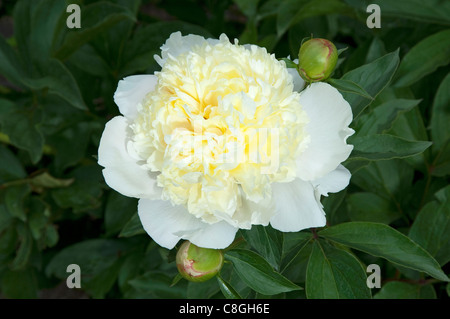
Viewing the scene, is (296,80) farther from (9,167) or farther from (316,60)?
(9,167)

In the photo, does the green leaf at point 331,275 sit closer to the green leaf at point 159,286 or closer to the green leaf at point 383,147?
the green leaf at point 383,147

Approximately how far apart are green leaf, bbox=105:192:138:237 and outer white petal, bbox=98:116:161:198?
0.56 meters

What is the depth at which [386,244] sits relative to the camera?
75 centimetres

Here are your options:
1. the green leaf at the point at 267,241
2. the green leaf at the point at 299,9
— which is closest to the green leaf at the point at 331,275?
the green leaf at the point at 267,241

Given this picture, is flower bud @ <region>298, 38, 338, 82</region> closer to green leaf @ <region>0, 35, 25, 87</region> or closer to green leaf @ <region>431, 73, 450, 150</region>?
green leaf @ <region>431, 73, 450, 150</region>

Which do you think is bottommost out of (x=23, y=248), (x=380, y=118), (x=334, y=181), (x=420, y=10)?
(x=23, y=248)

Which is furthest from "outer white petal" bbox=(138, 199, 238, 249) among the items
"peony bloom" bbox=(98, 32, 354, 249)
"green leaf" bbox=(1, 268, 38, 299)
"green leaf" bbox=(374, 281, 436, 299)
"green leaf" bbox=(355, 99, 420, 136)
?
"green leaf" bbox=(1, 268, 38, 299)

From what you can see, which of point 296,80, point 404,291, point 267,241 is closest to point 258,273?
point 267,241

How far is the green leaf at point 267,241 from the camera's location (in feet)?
2.25

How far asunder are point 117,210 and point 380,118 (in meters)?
0.67

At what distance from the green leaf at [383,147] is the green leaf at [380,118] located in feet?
0.34

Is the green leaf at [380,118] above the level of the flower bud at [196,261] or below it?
above

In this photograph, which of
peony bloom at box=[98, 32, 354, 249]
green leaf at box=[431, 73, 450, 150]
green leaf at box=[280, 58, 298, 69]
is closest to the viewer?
peony bloom at box=[98, 32, 354, 249]

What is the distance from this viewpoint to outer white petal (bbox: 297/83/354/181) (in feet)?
2.04
